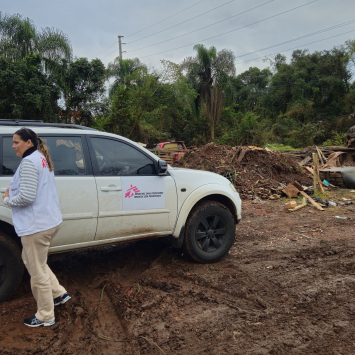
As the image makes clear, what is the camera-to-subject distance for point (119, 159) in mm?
4273

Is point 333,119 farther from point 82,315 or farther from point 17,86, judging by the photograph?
point 82,315

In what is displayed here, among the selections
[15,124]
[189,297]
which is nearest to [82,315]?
[189,297]

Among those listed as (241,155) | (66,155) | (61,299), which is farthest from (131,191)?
(241,155)

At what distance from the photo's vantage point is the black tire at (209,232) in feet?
15.4

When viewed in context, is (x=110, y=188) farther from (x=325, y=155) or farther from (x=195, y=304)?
(x=325, y=155)

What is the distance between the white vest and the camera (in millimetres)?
2973

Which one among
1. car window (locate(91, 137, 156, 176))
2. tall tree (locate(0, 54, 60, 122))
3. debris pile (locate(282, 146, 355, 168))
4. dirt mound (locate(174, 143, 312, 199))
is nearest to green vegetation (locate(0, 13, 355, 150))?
tall tree (locate(0, 54, 60, 122))

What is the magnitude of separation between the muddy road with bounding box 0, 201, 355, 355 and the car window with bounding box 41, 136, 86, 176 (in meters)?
1.00

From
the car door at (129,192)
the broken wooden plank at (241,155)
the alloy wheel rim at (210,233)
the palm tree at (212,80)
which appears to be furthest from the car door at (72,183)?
the palm tree at (212,80)

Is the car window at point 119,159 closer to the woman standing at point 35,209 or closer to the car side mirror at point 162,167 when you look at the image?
the car side mirror at point 162,167

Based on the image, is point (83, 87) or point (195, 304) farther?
point (83, 87)

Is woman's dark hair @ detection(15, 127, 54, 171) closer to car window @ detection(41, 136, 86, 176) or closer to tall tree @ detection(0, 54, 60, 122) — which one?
car window @ detection(41, 136, 86, 176)

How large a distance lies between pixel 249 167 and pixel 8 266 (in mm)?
11360

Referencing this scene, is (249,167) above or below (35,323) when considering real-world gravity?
above
